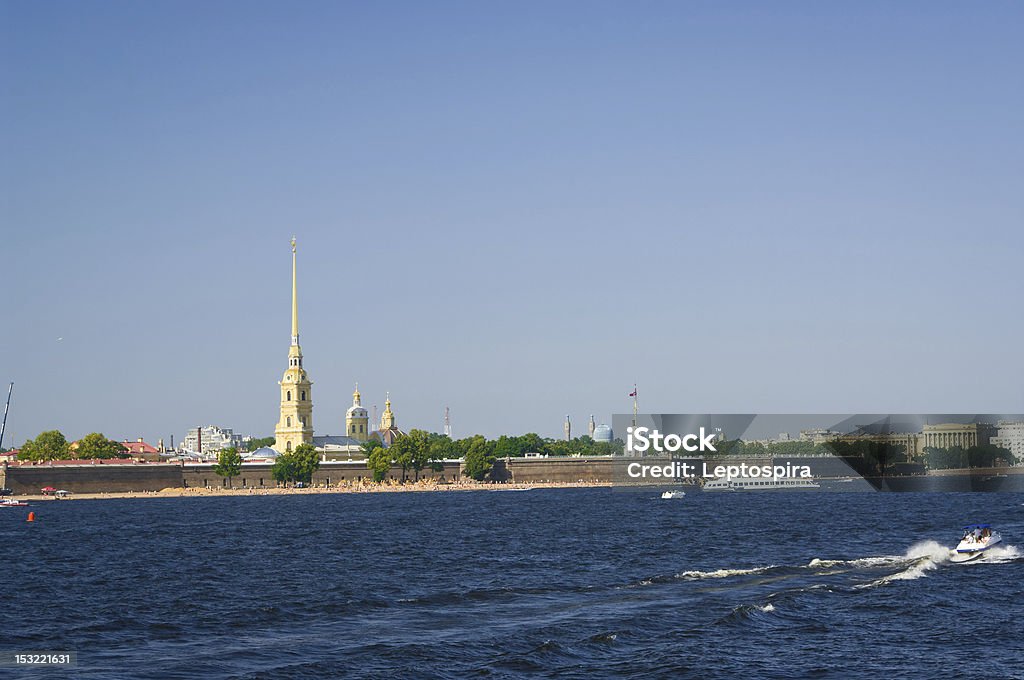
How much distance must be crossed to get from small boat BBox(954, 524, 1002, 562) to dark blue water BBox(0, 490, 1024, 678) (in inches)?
46.0

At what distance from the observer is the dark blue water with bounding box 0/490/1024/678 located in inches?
1665

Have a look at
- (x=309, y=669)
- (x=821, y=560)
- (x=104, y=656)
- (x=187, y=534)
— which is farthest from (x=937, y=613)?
(x=187, y=534)

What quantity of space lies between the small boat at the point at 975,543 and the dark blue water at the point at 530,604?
46.0 inches

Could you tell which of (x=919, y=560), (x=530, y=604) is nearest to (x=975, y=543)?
(x=919, y=560)

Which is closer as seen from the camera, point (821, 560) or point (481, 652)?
point (481, 652)

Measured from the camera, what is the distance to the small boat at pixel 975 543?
71500mm

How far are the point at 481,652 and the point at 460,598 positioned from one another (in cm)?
1286

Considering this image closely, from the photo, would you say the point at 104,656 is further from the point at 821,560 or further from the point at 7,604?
the point at 821,560

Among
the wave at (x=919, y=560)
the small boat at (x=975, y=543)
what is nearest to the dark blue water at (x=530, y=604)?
the wave at (x=919, y=560)

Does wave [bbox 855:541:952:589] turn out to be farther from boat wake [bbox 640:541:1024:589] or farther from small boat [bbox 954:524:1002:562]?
small boat [bbox 954:524:1002:562]

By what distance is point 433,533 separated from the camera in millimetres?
104438

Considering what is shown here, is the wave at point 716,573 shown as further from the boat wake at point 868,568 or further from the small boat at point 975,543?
the small boat at point 975,543

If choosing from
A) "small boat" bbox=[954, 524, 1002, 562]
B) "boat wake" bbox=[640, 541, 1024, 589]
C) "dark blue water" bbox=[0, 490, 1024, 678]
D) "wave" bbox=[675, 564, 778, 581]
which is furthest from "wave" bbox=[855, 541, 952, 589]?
"wave" bbox=[675, 564, 778, 581]

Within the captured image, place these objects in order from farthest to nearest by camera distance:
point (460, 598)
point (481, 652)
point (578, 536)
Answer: point (578, 536) < point (460, 598) < point (481, 652)
